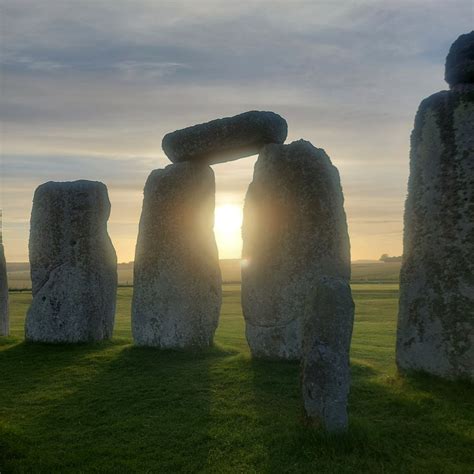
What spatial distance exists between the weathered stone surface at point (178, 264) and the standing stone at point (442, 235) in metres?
5.64

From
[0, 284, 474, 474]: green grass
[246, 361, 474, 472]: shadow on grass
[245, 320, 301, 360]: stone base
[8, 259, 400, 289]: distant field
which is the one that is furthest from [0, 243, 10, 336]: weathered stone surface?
[8, 259, 400, 289]: distant field

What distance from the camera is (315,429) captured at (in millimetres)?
8289

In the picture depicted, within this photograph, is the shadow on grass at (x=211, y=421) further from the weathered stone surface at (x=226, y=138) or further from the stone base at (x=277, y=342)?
the weathered stone surface at (x=226, y=138)

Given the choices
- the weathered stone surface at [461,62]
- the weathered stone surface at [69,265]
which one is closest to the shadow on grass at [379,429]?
the weathered stone surface at [461,62]

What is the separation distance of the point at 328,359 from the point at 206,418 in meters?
2.69

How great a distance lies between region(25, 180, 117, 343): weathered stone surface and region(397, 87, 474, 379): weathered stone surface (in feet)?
29.6

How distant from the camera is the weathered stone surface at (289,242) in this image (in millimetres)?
13844

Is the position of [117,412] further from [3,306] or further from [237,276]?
[237,276]

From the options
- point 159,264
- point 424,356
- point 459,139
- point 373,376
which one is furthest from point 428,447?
point 159,264

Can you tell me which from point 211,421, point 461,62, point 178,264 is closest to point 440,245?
point 461,62

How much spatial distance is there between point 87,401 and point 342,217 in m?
6.92

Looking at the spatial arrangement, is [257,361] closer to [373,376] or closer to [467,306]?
[373,376]

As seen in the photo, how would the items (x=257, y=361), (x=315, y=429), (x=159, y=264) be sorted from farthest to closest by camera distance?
(x=159, y=264), (x=257, y=361), (x=315, y=429)

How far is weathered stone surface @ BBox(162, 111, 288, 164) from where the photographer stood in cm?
1473
